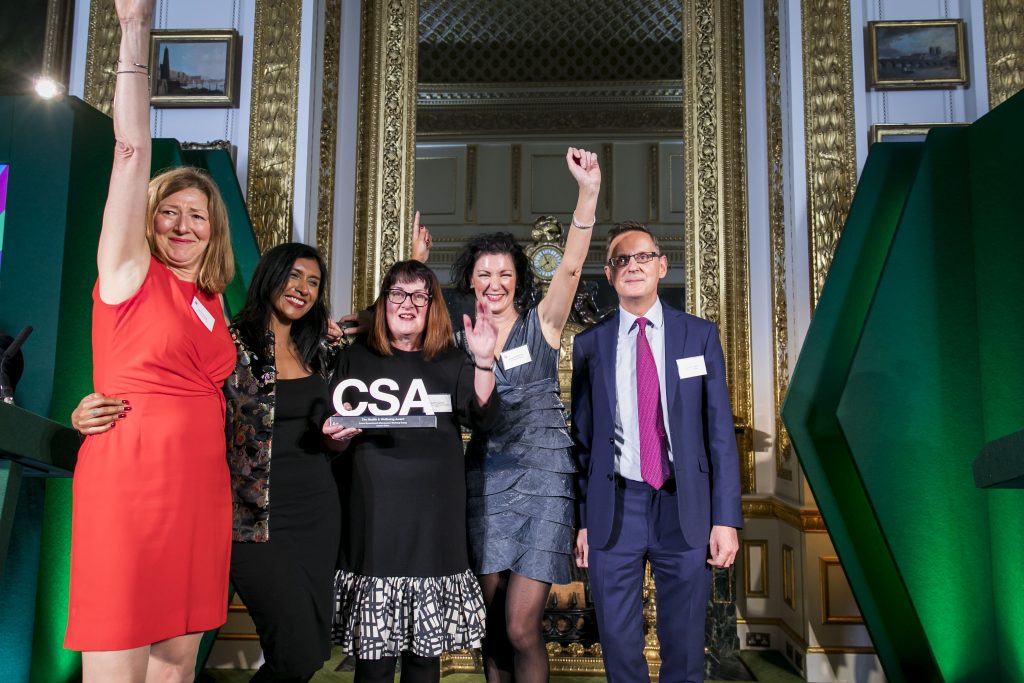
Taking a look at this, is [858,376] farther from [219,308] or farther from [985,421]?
[219,308]

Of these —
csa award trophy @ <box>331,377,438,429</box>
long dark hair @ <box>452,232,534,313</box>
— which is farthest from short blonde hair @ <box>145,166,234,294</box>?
long dark hair @ <box>452,232,534,313</box>

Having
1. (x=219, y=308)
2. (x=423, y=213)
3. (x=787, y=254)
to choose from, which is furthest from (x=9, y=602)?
(x=787, y=254)

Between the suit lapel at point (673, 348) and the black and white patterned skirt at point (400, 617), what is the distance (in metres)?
0.80

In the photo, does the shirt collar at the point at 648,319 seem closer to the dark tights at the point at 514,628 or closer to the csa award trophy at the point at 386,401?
the csa award trophy at the point at 386,401

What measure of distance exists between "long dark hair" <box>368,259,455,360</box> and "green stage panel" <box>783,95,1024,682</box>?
56.5 inches

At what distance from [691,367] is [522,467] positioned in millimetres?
570

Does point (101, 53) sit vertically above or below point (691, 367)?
above

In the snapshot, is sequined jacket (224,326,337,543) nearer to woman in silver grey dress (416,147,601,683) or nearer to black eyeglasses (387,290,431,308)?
black eyeglasses (387,290,431,308)

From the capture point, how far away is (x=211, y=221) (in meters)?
1.75

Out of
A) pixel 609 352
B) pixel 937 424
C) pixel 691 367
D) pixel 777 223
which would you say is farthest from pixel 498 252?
pixel 777 223

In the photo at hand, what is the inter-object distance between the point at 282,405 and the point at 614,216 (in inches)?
106

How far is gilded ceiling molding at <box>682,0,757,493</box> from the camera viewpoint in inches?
157

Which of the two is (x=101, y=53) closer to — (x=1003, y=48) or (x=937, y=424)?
(x=937, y=424)

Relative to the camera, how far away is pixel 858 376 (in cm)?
271
